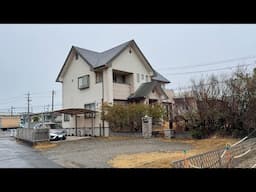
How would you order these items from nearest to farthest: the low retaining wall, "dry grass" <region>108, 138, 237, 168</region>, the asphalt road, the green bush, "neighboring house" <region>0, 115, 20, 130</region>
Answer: "dry grass" <region>108, 138, 237, 168</region> < the asphalt road < the green bush < the low retaining wall < "neighboring house" <region>0, 115, 20, 130</region>

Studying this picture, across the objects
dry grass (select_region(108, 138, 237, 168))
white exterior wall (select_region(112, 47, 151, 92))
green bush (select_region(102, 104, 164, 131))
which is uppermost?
white exterior wall (select_region(112, 47, 151, 92))

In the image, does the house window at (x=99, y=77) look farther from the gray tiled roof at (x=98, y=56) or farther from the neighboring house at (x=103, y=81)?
the gray tiled roof at (x=98, y=56)

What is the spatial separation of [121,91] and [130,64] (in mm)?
1964

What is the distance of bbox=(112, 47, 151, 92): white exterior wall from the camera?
1496 cm

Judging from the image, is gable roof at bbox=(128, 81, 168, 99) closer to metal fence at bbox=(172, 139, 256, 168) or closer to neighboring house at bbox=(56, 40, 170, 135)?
neighboring house at bbox=(56, 40, 170, 135)

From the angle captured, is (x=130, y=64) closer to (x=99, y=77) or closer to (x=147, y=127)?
→ (x=99, y=77)

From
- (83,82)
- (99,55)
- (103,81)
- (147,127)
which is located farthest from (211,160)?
(99,55)

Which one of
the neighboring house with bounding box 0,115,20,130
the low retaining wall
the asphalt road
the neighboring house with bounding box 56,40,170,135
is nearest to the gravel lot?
the asphalt road

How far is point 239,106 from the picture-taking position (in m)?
9.54

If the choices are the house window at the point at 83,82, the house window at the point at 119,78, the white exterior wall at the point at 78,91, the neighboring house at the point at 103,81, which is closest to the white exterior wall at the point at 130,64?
the neighboring house at the point at 103,81

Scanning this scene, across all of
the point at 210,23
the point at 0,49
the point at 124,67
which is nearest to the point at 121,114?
the point at 124,67

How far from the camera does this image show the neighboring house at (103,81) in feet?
47.2
